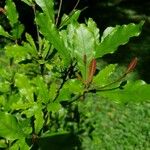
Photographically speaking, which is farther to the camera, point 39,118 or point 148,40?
point 148,40

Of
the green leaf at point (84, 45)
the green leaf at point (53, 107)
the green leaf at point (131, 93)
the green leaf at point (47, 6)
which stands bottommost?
the green leaf at point (53, 107)

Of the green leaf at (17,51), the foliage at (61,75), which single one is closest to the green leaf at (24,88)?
the foliage at (61,75)

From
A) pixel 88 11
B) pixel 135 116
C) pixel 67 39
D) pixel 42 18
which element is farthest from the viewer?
pixel 88 11

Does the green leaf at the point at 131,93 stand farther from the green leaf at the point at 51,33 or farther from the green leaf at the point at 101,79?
the green leaf at the point at 51,33

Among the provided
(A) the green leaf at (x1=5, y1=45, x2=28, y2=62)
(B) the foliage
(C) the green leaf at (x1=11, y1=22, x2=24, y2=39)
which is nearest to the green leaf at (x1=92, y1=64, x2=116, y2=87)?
(B) the foliage

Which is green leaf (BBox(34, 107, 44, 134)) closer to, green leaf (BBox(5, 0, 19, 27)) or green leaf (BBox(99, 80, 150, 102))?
green leaf (BBox(99, 80, 150, 102))

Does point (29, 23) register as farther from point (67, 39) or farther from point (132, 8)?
point (67, 39)

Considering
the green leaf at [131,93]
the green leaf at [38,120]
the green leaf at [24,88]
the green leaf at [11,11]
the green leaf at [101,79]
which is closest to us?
the green leaf at [131,93]

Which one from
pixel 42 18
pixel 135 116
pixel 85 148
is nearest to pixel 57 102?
pixel 42 18
